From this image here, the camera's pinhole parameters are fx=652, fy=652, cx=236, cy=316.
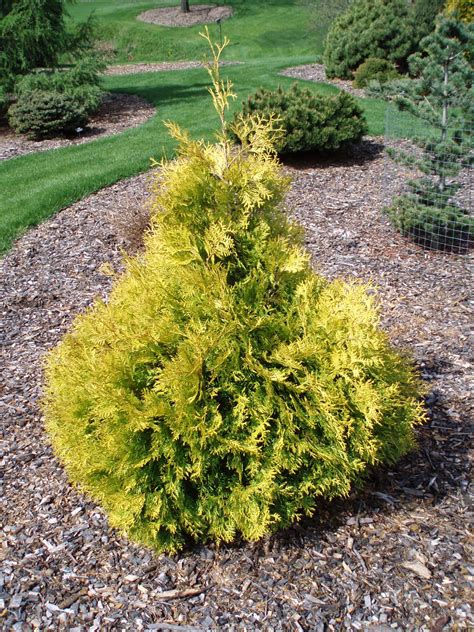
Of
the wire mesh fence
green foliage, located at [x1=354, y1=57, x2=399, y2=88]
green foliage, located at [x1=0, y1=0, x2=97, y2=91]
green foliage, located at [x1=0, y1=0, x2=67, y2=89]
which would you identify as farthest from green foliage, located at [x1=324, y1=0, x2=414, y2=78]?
the wire mesh fence

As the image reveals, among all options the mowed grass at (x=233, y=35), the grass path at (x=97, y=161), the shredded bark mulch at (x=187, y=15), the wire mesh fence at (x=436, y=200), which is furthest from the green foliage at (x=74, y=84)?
the shredded bark mulch at (x=187, y=15)

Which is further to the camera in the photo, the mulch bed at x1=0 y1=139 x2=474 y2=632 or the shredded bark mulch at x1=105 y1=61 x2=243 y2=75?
the shredded bark mulch at x1=105 y1=61 x2=243 y2=75

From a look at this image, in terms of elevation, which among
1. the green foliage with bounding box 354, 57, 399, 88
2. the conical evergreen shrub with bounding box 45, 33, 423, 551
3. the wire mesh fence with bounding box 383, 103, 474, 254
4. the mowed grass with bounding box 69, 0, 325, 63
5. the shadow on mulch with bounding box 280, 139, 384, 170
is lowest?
the mowed grass with bounding box 69, 0, 325, 63

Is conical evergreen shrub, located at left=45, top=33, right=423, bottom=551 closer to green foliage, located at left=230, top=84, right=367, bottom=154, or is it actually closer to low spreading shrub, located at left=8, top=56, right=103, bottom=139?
green foliage, located at left=230, top=84, right=367, bottom=154

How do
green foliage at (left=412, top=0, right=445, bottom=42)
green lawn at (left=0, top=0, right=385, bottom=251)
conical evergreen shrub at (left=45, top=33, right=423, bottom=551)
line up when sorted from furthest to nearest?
green foliage at (left=412, top=0, right=445, bottom=42) → green lawn at (left=0, top=0, right=385, bottom=251) → conical evergreen shrub at (left=45, top=33, right=423, bottom=551)

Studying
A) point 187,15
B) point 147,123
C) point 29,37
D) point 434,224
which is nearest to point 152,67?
point 29,37

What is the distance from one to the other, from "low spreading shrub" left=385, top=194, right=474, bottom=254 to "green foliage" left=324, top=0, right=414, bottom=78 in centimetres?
1129

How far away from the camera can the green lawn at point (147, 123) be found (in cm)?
902

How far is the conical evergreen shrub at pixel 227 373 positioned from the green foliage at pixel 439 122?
4.10 metres

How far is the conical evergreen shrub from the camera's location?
2.97m

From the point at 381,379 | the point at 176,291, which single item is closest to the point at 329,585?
the point at 381,379

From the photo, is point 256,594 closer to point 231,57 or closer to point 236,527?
point 236,527

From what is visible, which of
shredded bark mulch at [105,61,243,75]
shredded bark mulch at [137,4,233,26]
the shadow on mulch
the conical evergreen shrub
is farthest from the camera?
shredded bark mulch at [137,4,233,26]

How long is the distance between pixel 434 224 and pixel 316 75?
1302cm
